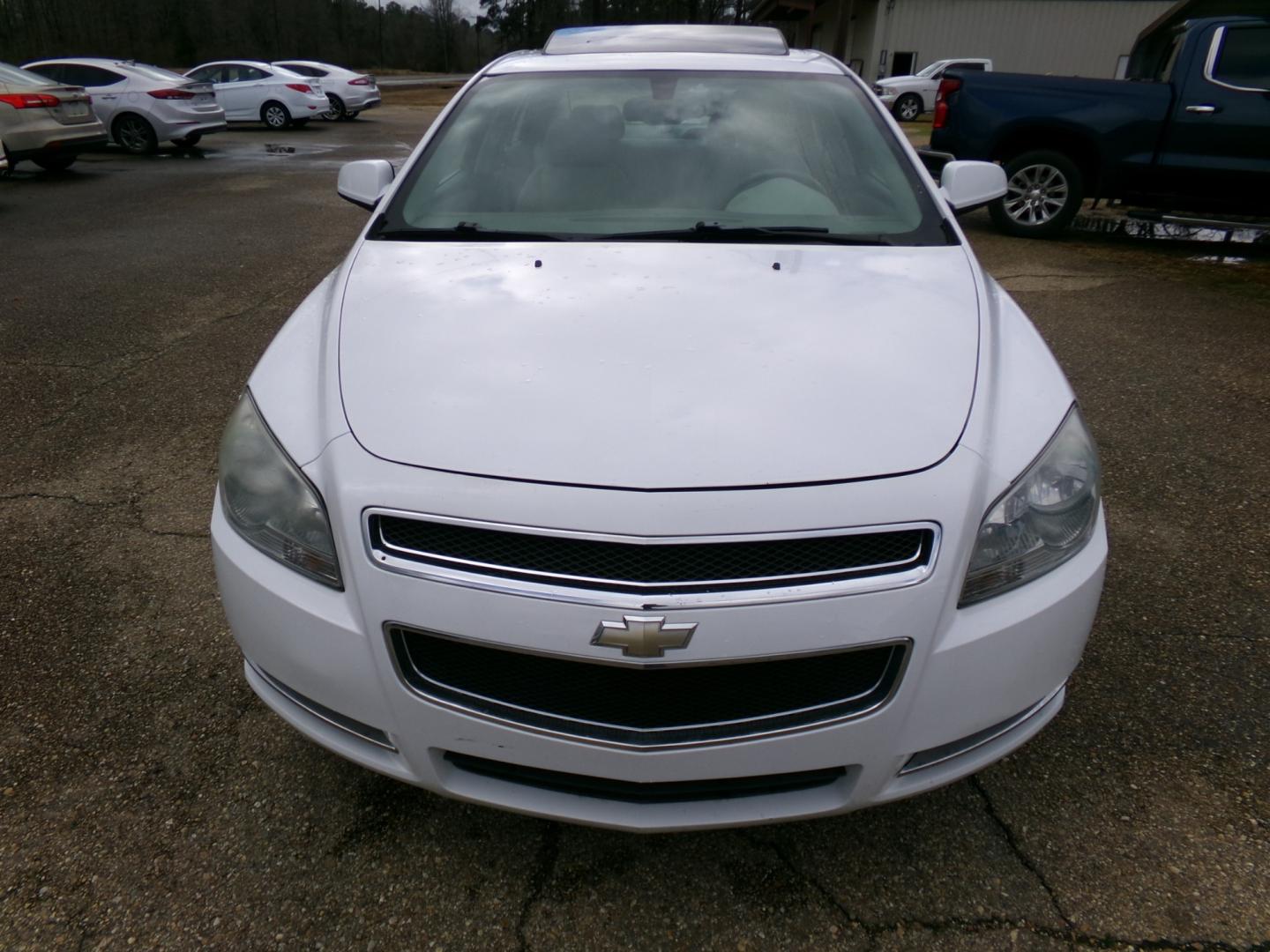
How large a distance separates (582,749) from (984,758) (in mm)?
786

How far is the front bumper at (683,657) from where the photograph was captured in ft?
4.96

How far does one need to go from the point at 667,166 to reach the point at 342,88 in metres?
20.9

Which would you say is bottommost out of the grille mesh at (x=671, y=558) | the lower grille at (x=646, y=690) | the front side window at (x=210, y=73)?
the lower grille at (x=646, y=690)

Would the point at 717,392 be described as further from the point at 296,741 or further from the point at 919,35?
the point at 919,35

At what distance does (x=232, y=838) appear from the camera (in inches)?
78.5

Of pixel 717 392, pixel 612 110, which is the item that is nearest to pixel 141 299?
pixel 612 110

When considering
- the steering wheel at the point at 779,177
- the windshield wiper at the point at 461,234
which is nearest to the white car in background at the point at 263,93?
the windshield wiper at the point at 461,234

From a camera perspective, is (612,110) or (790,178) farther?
(612,110)

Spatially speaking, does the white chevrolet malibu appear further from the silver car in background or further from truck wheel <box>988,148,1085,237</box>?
the silver car in background

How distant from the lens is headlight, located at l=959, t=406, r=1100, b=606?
1625 millimetres

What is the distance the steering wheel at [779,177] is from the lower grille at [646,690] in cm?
167

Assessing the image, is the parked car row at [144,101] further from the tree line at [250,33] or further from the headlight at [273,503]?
the tree line at [250,33]

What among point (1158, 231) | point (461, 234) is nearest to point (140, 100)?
point (1158, 231)

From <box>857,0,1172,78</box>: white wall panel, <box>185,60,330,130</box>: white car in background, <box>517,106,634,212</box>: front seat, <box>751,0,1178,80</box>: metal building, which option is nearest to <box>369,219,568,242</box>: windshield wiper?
<box>517,106,634,212</box>: front seat
